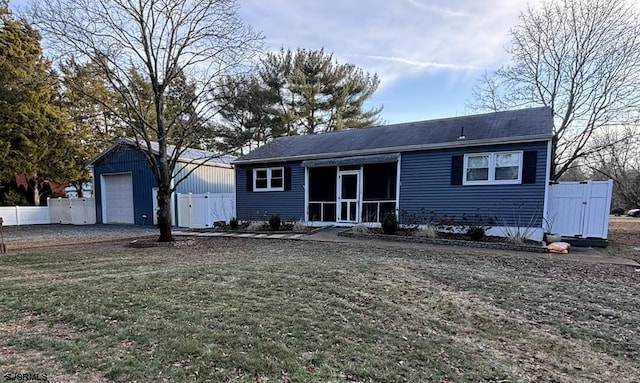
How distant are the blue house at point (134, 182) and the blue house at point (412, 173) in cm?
339

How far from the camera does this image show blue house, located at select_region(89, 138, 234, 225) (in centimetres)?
1576

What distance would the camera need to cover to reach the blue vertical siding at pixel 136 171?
51.9 ft

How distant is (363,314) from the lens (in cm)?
359

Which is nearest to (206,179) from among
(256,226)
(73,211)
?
(256,226)

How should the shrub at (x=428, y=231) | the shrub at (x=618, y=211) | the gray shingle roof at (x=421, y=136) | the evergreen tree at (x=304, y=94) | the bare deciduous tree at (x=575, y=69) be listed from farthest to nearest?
1. the shrub at (x=618, y=211)
2. the evergreen tree at (x=304, y=94)
3. the bare deciduous tree at (x=575, y=69)
4. the gray shingle roof at (x=421, y=136)
5. the shrub at (x=428, y=231)

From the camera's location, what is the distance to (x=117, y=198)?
17.1 meters

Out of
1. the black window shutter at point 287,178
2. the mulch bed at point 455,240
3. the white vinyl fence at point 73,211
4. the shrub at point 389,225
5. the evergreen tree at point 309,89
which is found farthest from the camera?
the evergreen tree at point 309,89

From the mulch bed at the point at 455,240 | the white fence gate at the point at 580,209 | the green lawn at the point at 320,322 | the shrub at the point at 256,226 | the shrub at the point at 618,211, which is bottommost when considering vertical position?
the shrub at the point at 618,211

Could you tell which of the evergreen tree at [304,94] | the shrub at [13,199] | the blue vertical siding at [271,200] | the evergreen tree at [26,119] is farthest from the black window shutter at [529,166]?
the shrub at [13,199]

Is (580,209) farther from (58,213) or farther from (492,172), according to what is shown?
(58,213)

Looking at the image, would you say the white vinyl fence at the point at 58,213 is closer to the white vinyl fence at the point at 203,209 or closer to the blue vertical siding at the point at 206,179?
the blue vertical siding at the point at 206,179

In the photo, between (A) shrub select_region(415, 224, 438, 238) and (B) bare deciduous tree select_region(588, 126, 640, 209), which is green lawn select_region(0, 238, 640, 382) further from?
(B) bare deciduous tree select_region(588, 126, 640, 209)

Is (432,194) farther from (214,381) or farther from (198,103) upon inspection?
(214,381)

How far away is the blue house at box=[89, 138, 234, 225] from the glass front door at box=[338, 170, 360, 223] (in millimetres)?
6990
